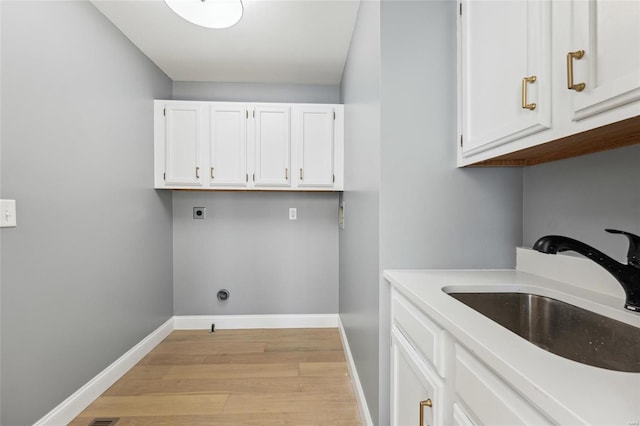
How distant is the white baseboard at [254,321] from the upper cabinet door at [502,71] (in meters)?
2.36

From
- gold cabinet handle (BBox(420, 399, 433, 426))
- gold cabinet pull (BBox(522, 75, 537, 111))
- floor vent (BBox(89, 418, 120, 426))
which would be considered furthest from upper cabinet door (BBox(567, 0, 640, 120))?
floor vent (BBox(89, 418, 120, 426))

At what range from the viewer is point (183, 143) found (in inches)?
108

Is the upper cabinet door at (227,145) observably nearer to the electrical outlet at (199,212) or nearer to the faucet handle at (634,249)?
the electrical outlet at (199,212)

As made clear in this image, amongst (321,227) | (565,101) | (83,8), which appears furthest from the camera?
(321,227)

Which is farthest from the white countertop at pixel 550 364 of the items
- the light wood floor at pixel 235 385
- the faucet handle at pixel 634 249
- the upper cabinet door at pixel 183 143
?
the upper cabinet door at pixel 183 143

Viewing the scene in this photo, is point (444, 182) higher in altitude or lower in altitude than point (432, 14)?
lower

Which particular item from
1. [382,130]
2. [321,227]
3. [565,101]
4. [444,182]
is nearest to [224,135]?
[321,227]

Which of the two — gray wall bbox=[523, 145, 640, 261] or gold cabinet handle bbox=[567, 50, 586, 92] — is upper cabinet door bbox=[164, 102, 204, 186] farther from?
gold cabinet handle bbox=[567, 50, 586, 92]

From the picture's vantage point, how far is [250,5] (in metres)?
1.94

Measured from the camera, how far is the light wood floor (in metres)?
1.79

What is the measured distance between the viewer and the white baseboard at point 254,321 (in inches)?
121

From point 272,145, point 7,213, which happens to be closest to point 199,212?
point 272,145

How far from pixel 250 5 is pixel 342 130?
121 centimetres

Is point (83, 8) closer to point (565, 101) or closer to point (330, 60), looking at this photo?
point (330, 60)
